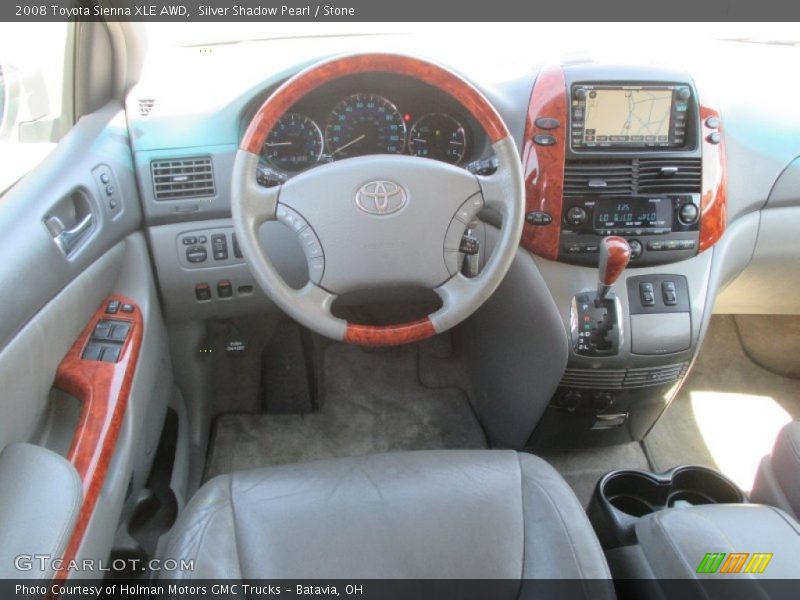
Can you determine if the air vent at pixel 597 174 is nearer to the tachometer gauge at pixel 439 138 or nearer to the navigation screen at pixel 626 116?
the navigation screen at pixel 626 116

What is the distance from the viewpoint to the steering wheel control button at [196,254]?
176 cm

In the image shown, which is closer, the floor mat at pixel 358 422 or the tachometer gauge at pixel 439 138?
the tachometer gauge at pixel 439 138

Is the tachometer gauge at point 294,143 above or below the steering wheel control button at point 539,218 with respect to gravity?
above

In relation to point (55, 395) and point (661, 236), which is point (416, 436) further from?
point (55, 395)

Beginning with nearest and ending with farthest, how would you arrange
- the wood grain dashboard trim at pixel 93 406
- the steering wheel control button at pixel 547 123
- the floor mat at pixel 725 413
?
the wood grain dashboard trim at pixel 93 406 → the steering wheel control button at pixel 547 123 → the floor mat at pixel 725 413

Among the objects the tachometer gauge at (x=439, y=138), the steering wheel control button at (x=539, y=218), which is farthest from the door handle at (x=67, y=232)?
the steering wheel control button at (x=539, y=218)

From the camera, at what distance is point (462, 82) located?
125cm

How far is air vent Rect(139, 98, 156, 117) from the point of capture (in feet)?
5.36

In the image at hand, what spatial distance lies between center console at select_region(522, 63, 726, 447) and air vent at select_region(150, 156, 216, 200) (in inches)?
31.6

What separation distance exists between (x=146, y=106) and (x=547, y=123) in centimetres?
98

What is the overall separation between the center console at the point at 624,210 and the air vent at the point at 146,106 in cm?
92

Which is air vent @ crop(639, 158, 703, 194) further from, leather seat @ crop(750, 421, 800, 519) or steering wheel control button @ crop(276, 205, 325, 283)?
steering wheel control button @ crop(276, 205, 325, 283)
